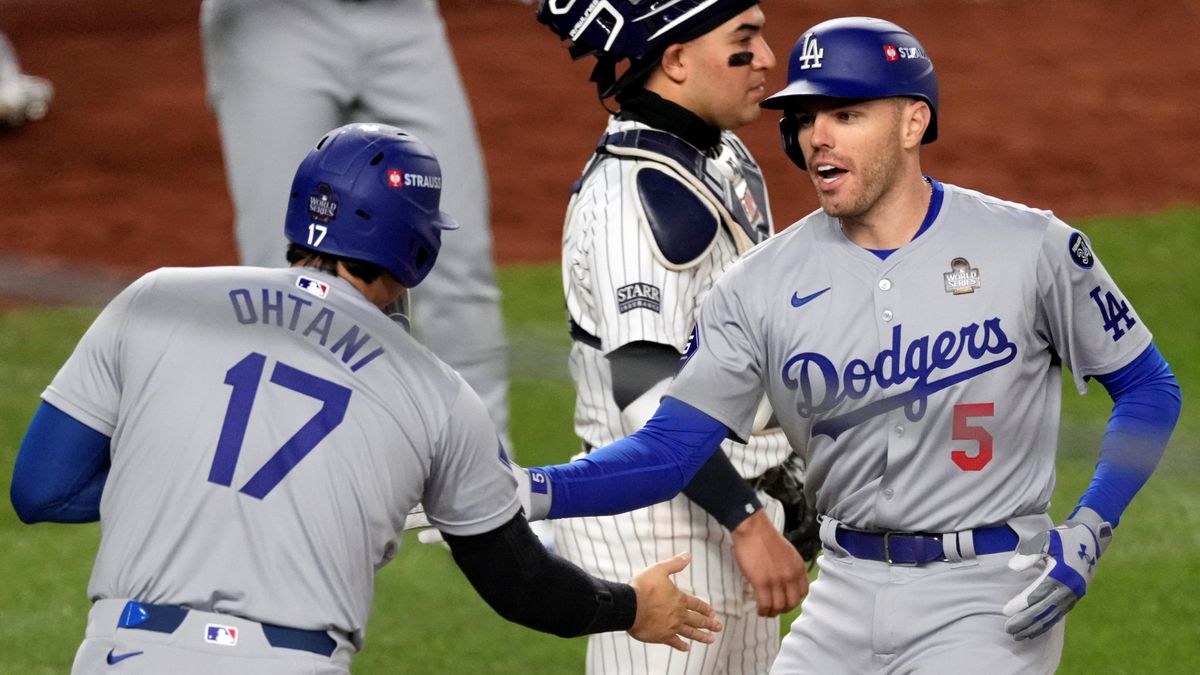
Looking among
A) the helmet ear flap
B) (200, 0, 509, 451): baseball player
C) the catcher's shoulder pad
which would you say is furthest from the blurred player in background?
the helmet ear flap

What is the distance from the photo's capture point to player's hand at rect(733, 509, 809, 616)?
4082mm

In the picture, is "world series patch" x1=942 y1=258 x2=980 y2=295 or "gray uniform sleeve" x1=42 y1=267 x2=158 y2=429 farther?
"world series patch" x1=942 y1=258 x2=980 y2=295

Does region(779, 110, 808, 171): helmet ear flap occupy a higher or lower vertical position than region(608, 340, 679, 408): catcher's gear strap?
higher

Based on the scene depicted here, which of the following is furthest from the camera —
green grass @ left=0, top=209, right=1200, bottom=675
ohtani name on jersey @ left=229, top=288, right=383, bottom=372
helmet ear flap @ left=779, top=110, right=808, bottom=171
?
green grass @ left=0, top=209, right=1200, bottom=675

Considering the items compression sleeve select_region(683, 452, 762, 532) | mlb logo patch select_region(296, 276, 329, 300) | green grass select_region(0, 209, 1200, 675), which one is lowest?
green grass select_region(0, 209, 1200, 675)

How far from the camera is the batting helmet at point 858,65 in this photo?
380 centimetres

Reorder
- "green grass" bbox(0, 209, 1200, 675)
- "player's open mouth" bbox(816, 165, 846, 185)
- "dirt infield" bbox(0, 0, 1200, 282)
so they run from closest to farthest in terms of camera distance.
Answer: "player's open mouth" bbox(816, 165, 846, 185)
"green grass" bbox(0, 209, 1200, 675)
"dirt infield" bbox(0, 0, 1200, 282)

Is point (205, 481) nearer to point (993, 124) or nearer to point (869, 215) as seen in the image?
point (869, 215)

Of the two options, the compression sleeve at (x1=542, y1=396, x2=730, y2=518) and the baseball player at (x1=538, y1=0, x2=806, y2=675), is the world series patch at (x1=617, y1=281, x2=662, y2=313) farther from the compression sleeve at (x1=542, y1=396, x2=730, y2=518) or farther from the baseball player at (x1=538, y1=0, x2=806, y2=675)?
the compression sleeve at (x1=542, y1=396, x2=730, y2=518)

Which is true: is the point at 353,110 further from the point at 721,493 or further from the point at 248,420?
the point at 248,420

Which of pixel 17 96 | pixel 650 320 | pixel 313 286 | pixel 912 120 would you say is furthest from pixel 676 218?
pixel 17 96

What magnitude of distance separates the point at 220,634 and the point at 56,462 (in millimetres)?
424

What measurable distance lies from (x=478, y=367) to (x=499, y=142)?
27.0 feet

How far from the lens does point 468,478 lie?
3.48 m
